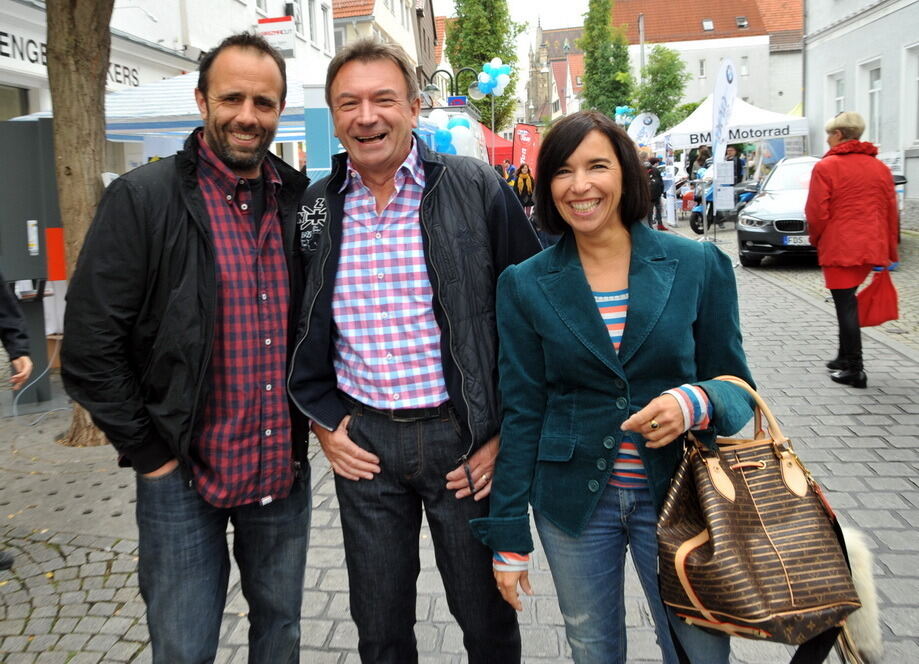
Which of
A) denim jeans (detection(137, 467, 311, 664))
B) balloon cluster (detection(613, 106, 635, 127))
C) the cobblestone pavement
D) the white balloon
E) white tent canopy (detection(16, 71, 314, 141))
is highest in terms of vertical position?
balloon cluster (detection(613, 106, 635, 127))

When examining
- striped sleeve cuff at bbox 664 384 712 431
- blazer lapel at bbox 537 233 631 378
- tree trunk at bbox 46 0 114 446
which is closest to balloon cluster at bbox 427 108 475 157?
tree trunk at bbox 46 0 114 446

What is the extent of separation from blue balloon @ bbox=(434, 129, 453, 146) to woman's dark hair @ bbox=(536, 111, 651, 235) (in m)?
9.03

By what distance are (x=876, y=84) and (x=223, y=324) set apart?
20627 mm

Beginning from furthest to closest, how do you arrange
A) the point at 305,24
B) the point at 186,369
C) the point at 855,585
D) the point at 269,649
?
the point at 305,24
the point at 269,649
the point at 186,369
the point at 855,585

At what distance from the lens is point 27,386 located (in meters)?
7.05

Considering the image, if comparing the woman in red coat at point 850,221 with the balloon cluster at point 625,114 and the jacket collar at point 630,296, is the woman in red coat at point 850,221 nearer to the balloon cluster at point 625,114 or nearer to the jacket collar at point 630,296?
the jacket collar at point 630,296

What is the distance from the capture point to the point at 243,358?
225 centimetres

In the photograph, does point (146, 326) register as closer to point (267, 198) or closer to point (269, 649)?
point (267, 198)

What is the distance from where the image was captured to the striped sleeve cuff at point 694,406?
181 centimetres

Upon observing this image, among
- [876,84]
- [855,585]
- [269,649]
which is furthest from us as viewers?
[876,84]

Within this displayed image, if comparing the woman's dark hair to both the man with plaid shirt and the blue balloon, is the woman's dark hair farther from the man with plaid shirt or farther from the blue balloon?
the blue balloon

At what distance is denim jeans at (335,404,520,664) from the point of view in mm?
2287

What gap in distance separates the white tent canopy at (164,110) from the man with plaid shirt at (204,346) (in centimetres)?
731

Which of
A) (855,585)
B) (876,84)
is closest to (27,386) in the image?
(855,585)
